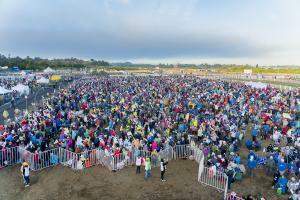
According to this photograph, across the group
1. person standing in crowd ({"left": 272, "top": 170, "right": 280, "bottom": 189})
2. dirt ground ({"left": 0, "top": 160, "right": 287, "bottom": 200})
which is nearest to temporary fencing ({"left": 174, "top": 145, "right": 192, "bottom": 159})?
dirt ground ({"left": 0, "top": 160, "right": 287, "bottom": 200})

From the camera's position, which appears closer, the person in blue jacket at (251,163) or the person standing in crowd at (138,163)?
the person standing in crowd at (138,163)

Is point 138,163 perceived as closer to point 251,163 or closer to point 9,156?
point 251,163

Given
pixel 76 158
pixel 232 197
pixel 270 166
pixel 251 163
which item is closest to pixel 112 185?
pixel 76 158

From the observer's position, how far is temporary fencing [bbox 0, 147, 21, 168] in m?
15.7

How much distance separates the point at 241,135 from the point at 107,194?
34.9 ft

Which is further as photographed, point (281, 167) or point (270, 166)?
point (270, 166)

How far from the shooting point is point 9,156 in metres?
15.9

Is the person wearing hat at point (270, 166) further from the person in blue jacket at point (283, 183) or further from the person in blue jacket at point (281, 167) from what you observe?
the person in blue jacket at point (283, 183)

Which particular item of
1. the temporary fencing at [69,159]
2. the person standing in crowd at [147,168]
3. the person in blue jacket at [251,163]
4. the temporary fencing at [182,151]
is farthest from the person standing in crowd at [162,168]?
the person in blue jacket at [251,163]

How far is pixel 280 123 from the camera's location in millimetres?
24266

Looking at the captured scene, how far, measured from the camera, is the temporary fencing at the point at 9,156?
1570 centimetres

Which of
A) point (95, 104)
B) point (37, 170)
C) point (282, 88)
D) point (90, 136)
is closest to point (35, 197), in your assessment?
point (37, 170)

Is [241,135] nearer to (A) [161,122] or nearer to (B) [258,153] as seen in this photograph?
(B) [258,153]

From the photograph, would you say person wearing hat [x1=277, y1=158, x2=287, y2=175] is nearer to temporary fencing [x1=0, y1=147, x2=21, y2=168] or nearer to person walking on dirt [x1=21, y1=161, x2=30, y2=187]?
person walking on dirt [x1=21, y1=161, x2=30, y2=187]
